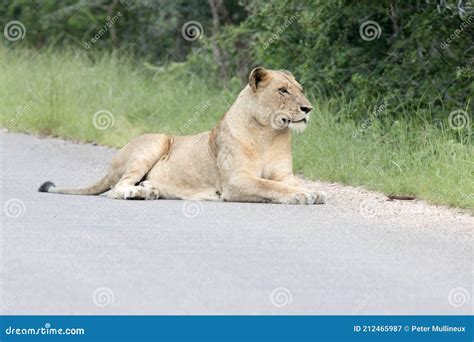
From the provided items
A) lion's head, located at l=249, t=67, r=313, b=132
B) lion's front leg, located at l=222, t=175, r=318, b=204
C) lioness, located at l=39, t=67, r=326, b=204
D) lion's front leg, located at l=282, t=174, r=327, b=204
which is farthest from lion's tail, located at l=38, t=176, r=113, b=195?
lion's front leg, located at l=282, t=174, r=327, b=204

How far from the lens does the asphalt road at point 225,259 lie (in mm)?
6410

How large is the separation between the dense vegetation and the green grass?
0.8 inches

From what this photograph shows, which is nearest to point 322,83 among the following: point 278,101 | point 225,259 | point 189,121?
point 189,121

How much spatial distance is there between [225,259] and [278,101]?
129 inches

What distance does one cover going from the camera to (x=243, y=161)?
10500mm

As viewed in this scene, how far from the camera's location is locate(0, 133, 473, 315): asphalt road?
6.41m

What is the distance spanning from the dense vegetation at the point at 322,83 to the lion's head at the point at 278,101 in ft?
3.89

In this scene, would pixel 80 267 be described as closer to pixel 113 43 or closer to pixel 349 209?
pixel 349 209

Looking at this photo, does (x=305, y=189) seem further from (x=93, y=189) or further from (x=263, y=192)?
(x=93, y=189)

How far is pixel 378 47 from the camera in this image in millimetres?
15211

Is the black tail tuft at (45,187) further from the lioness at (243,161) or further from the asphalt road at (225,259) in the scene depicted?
the asphalt road at (225,259)

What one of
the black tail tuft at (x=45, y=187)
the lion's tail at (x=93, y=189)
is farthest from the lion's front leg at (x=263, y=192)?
the black tail tuft at (x=45, y=187)

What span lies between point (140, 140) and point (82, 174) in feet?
5.38

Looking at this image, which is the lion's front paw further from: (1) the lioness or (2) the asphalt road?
(2) the asphalt road
